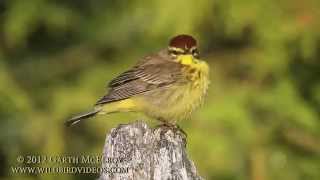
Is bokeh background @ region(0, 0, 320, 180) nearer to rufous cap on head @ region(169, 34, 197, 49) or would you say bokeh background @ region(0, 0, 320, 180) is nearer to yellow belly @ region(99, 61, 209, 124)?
yellow belly @ region(99, 61, 209, 124)

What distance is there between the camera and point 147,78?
640 cm

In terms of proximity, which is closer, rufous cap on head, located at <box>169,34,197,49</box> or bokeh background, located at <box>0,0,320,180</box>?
rufous cap on head, located at <box>169,34,197,49</box>

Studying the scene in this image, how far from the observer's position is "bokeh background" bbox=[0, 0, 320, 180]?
814cm

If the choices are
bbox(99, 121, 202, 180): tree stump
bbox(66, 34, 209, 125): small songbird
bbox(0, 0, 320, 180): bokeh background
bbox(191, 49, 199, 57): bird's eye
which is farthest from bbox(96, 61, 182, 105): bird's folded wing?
bbox(99, 121, 202, 180): tree stump

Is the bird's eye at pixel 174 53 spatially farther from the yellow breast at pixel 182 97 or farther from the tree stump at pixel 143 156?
the tree stump at pixel 143 156

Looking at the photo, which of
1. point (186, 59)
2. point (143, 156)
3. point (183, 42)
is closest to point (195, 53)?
point (186, 59)

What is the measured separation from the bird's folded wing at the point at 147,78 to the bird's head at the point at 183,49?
0.06 meters

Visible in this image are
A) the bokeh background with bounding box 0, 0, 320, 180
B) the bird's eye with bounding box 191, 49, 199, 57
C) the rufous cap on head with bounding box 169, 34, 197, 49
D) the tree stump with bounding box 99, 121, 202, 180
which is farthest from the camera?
the bokeh background with bounding box 0, 0, 320, 180

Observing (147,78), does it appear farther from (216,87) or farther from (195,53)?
(216,87)

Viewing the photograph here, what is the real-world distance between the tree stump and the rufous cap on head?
4.93 ft

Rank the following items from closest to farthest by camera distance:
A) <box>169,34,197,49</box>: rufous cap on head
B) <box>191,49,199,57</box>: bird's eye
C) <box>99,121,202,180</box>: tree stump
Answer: <box>99,121,202,180</box>: tree stump → <box>169,34,197,49</box>: rufous cap on head → <box>191,49,199,57</box>: bird's eye

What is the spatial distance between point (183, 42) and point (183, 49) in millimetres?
65

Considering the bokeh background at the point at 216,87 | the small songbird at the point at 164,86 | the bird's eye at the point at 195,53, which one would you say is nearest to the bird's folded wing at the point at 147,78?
the small songbird at the point at 164,86

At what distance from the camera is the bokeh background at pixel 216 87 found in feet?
26.7
